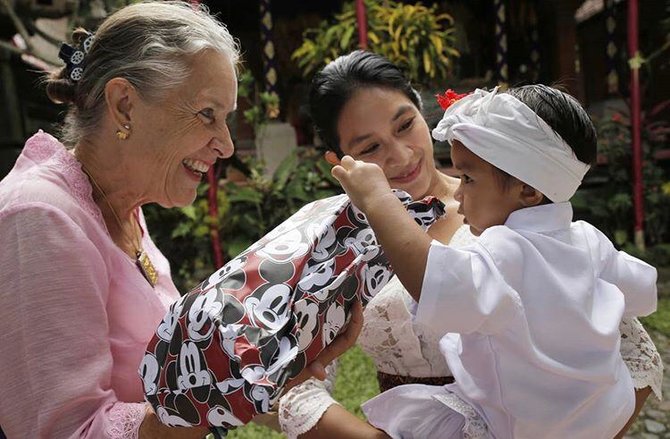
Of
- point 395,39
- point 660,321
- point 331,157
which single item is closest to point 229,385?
point 331,157

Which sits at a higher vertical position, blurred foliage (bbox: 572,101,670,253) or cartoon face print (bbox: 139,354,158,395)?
cartoon face print (bbox: 139,354,158,395)

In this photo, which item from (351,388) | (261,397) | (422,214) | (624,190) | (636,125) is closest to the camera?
(261,397)

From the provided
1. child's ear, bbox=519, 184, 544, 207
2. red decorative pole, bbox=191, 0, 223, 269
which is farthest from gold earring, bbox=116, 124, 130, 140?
red decorative pole, bbox=191, 0, 223, 269

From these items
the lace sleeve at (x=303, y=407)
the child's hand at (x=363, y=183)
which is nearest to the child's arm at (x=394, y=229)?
the child's hand at (x=363, y=183)

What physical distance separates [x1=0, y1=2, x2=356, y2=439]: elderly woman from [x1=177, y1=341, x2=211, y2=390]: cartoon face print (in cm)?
21

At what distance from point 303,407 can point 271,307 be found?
2.18 feet

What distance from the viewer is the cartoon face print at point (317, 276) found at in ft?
3.93

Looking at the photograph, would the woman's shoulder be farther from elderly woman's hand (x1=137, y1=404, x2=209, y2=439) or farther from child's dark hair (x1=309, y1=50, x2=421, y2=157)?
child's dark hair (x1=309, y1=50, x2=421, y2=157)

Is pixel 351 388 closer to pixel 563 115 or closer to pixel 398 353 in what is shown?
pixel 398 353

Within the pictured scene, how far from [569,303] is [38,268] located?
1176 mm

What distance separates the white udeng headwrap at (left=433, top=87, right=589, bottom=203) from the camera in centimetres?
134

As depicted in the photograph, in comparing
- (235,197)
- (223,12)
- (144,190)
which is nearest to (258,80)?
(223,12)

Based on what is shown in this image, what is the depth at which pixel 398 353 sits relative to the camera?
70.1 inches

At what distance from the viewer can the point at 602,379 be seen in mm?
1314
